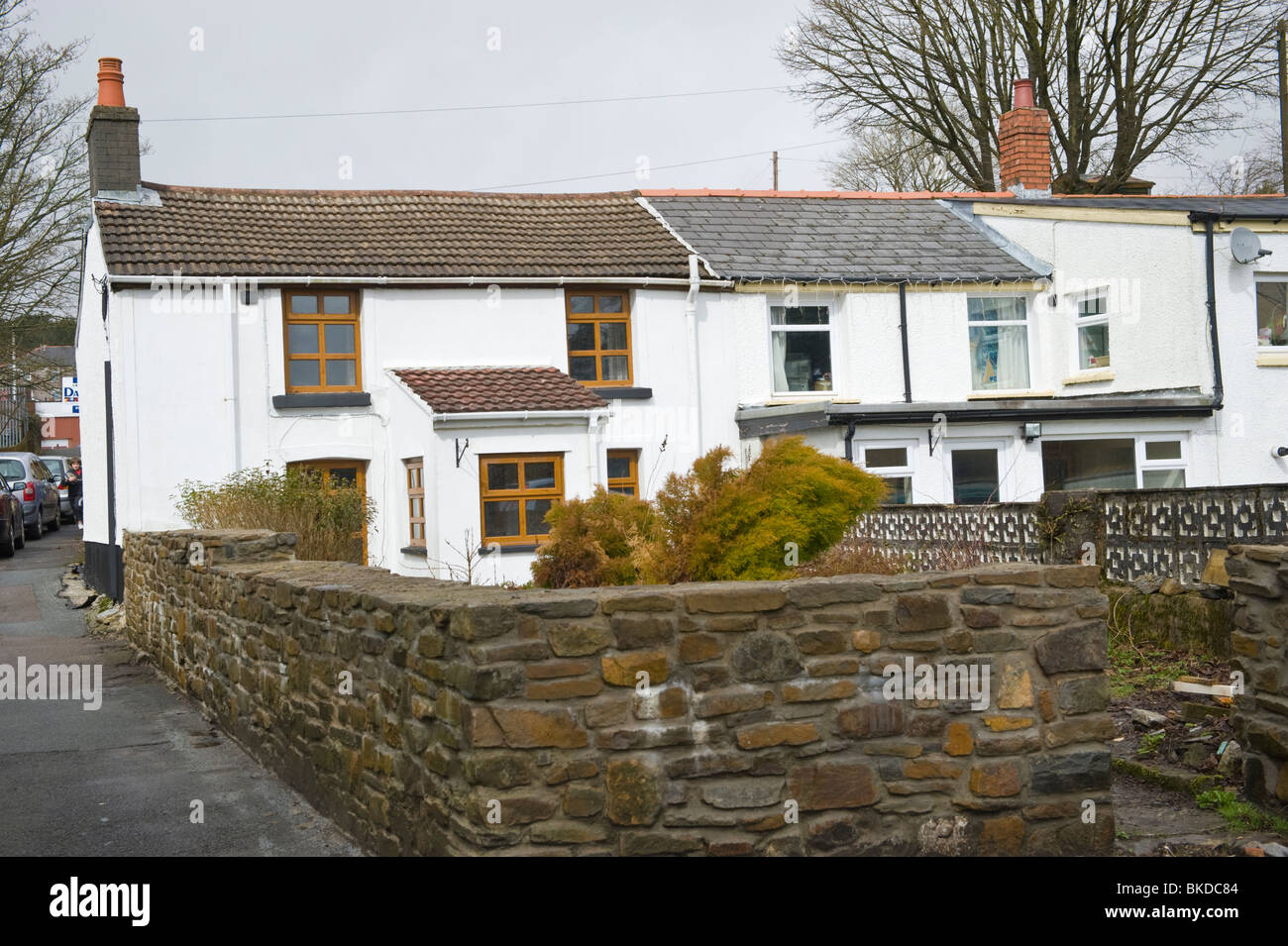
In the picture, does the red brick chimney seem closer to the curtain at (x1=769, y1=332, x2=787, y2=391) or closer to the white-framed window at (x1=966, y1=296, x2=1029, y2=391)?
the white-framed window at (x1=966, y1=296, x2=1029, y2=391)

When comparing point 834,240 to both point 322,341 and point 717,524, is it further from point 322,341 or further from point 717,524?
point 717,524

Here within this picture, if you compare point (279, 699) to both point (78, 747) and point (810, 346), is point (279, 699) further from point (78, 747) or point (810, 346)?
point (810, 346)

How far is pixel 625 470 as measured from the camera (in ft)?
67.5

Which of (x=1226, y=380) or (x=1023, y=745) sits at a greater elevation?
(x=1226, y=380)

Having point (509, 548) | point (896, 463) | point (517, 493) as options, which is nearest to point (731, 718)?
point (509, 548)

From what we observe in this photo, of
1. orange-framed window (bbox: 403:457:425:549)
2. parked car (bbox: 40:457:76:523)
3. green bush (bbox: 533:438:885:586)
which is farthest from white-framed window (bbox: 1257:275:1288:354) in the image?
parked car (bbox: 40:457:76:523)

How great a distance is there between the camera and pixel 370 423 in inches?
768

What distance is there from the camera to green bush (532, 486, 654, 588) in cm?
750

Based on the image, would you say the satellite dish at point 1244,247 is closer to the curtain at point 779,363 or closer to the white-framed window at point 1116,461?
the white-framed window at point 1116,461

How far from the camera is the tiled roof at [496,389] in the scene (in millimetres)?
17859

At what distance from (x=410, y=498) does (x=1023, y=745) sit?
14.2 meters

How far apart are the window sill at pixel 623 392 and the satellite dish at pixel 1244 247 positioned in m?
9.80
